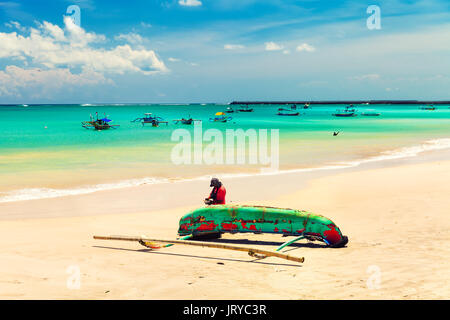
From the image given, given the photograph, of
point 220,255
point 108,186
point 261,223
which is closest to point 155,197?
point 108,186

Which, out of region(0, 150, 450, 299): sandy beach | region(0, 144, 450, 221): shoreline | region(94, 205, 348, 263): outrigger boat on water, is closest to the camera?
region(0, 150, 450, 299): sandy beach

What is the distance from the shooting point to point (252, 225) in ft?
27.6

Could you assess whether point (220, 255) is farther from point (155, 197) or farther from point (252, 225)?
point (155, 197)

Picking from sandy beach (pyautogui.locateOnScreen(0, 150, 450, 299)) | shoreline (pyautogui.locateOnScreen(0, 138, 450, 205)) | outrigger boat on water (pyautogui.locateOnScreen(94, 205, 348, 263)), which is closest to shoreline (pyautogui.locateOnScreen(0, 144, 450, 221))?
sandy beach (pyautogui.locateOnScreen(0, 150, 450, 299))

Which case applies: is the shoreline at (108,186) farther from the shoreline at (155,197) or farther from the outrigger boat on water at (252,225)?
the outrigger boat on water at (252,225)

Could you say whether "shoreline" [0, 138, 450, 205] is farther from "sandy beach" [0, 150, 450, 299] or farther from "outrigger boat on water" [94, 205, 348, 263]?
"outrigger boat on water" [94, 205, 348, 263]

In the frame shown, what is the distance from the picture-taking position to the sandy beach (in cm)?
605

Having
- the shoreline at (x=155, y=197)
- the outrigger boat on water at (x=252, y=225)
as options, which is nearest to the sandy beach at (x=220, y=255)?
the shoreline at (x=155, y=197)

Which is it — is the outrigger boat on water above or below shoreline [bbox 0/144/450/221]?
above

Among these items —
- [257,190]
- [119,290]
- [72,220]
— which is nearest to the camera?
[119,290]
